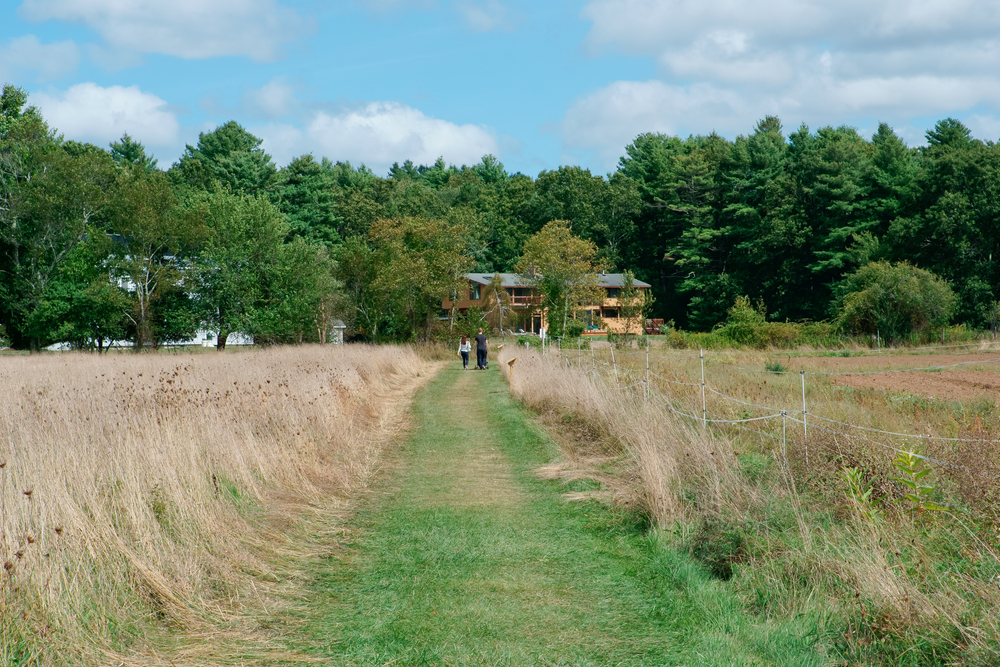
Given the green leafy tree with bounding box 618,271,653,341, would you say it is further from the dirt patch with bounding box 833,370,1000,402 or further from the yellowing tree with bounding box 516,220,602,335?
the dirt patch with bounding box 833,370,1000,402

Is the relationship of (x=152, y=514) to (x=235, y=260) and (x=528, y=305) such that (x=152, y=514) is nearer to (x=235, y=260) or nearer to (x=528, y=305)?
(x=235, y=260)

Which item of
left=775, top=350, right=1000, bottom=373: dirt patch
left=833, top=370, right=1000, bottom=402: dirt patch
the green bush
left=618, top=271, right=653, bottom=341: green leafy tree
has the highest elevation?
left=618, top=271, right=653, bottom=341: green leafy tree

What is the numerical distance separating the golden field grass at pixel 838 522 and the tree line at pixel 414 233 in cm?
3469

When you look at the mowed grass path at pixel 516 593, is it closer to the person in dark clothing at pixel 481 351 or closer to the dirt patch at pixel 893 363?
the dirt patch at pixel 893 363

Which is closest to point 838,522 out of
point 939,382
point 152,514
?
point 152,514

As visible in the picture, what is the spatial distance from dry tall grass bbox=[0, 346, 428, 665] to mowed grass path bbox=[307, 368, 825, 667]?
595 millimetres

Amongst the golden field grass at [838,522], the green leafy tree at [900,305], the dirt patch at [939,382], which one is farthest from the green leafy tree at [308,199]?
the golden field grass at [838,522]

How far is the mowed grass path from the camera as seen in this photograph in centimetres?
503

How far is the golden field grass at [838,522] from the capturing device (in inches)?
184

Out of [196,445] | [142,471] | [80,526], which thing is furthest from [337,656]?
[196,445]

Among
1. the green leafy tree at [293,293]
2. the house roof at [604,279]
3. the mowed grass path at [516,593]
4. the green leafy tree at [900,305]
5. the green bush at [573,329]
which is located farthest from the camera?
the house roof at [604,279]

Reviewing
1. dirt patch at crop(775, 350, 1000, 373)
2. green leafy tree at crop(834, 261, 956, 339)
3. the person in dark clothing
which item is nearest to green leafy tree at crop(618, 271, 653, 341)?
green leafy tree at crop(834, 261, 956, 339)

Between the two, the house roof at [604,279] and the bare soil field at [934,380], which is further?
the house roof at [604,279]

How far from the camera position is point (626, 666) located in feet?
15.9
